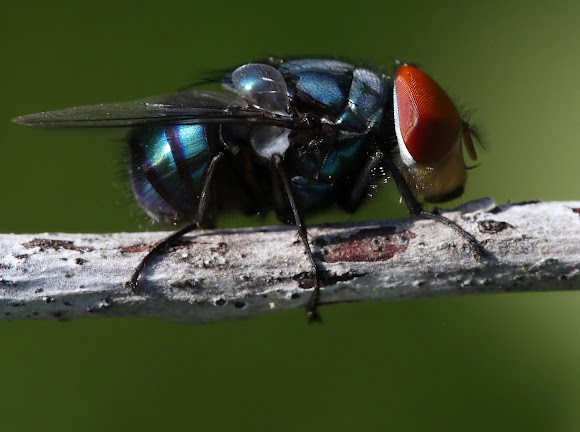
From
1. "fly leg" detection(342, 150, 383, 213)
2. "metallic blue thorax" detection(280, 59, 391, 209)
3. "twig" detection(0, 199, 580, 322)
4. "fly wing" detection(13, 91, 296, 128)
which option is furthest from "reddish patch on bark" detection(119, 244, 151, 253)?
"fly leg" detection(342, 150, 383, 213)

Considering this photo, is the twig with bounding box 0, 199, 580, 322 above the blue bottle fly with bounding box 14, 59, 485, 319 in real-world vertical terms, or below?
below

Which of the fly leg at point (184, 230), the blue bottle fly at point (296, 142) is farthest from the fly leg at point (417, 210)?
the fly leg at point (184, 230)

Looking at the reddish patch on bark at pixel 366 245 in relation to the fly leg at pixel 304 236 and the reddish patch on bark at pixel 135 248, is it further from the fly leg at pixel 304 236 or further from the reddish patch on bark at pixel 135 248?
the reddish patch on bark at pixel 135 248

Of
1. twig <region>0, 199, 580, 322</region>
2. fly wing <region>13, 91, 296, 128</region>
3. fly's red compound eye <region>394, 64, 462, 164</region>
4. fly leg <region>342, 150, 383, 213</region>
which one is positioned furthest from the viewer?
fly leg <region>342, 150, 383, 213</region>

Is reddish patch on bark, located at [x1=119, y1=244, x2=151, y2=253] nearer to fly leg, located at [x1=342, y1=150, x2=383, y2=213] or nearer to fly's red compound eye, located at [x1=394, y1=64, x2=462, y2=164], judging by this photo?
fly leg, located at [x1=342, y1=150, x2=383, y2=213]

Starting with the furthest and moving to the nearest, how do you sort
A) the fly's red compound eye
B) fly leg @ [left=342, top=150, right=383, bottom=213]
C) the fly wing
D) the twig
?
1. fly leg @ [left=342, top=150, right=383, bottom=213]
2. the fly's red compound eye
3. the fly wing
4. the twig

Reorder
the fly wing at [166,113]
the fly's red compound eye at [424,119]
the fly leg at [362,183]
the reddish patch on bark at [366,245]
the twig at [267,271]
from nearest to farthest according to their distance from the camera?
the twig at [267,271]
the reddish patch on bark at [366,245]
the fly wing at [166,113]
the fly's red compound eye at [424,119]
the fly leg at [362,183]
